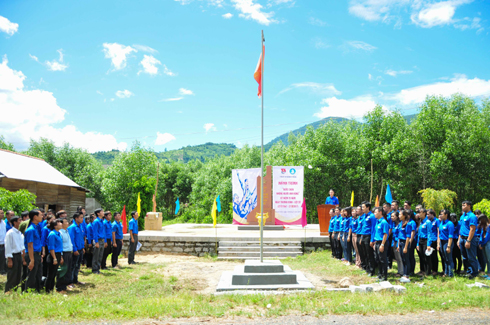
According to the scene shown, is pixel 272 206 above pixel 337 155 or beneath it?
beneath

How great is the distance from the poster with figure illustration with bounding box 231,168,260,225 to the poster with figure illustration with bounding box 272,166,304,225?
118 centimetres

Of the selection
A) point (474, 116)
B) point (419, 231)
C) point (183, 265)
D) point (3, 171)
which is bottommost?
point (183, 265)

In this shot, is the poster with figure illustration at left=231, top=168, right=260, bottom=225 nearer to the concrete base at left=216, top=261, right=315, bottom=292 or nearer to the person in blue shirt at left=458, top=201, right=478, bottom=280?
the concrete base at left=216, top=261, right=315, bottom=292

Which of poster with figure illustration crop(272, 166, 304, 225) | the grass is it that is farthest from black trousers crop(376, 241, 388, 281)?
poster with figure illustration crop(272, 166, 304, 225)

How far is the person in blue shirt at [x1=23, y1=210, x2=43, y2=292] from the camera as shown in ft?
21.4

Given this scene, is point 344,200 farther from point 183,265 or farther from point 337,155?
point 183,265


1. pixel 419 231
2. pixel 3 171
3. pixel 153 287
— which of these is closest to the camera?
pixel 153 287

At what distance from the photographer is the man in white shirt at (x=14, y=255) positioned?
21.2 feet

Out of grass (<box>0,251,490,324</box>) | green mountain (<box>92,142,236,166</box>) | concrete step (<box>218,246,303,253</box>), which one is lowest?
concrete step (<box>218,246,303,253</box>)

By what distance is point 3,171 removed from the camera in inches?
626

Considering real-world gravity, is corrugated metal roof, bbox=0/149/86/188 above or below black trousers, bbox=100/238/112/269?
above

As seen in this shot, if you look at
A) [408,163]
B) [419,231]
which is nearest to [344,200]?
[408,163]

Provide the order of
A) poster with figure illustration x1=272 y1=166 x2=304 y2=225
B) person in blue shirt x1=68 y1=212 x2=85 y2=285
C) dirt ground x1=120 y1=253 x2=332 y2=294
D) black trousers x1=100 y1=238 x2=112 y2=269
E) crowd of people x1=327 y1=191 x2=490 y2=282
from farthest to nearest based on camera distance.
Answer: poster with figure illustration x1=272 y1=166 x2=304 y2=225 → black trousers x1=100 y1=238 x2=112 y2=269 → dirt ground x1=120 y1=253 x2=332 y2=294 → person in blue shirt x1=68 y1=212 x2=85 y2=285 → crowd of people x1=327 y1=191 x2=490 y2=282

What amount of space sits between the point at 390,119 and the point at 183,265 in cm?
2176
